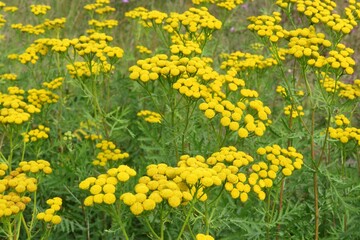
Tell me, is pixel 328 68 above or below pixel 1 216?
above

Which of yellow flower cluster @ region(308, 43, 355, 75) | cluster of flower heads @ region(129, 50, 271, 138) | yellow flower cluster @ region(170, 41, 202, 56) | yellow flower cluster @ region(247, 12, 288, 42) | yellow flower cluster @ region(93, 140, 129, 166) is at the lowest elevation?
yellow flower cluster @ region(93, 140, 129, 166)

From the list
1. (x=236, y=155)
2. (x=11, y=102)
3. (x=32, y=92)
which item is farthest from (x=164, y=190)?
(x=32, y=92)

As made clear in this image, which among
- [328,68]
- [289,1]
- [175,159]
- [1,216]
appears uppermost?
[289,1]

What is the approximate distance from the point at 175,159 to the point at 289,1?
1844mm

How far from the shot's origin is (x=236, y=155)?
320cm

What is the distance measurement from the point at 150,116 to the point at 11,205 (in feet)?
8.28

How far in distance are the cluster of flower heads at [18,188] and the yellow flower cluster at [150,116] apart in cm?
174

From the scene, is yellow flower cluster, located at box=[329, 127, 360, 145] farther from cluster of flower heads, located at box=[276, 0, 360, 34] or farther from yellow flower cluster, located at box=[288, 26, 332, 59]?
cluster of flower heads, located at box=[276, 0, 360, 34]

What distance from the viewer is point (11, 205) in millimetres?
2766

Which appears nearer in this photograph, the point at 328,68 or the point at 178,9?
the point at 328,68

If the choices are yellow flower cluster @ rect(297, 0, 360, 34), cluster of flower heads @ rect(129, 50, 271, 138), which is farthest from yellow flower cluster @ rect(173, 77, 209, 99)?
Answer: yellow flower cluster @ rect(297, 0, 360, 34)

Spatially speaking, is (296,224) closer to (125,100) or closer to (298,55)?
(298,55)

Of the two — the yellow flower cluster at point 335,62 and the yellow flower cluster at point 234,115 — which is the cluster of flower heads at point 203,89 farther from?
the yellow flower cluster at point 335,62

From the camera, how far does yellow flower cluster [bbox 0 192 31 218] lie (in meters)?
2.71
